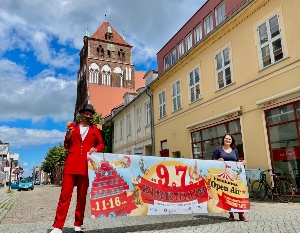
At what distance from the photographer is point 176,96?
696 inches

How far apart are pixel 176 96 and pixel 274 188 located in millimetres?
8911

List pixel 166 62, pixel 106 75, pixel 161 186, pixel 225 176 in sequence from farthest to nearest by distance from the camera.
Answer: pixel 106 75 < pixel 166 62 < pixel 225 176 < pixel 161 186

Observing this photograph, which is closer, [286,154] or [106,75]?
[286,154]

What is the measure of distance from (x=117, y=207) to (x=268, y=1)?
32.1ft

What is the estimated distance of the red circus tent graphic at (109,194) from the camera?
4.77 meters

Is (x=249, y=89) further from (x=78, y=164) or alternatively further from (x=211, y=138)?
(x=78, y=164)

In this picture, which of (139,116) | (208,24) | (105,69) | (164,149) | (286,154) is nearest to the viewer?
(286,154)

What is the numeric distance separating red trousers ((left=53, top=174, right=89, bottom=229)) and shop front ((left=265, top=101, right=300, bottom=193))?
762cm

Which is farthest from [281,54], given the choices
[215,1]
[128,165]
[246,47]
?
[128,165]

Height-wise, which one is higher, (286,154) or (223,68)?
(223,68)

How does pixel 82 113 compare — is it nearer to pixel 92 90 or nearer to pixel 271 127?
pixel 271 127

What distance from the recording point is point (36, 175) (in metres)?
160

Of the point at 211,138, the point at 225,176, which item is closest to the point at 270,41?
the point at 211,138

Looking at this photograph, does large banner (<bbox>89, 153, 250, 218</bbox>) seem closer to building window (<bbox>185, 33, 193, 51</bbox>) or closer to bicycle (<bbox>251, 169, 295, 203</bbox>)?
bicycle (<bbox>251, 169, 295, 203</bbox>)
